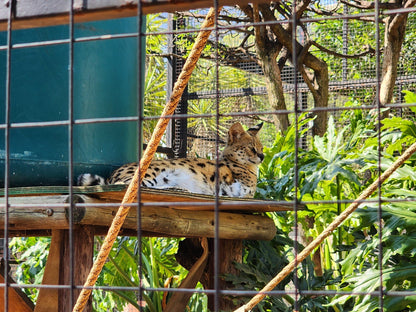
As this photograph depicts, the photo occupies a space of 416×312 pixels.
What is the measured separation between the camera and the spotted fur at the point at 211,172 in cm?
411

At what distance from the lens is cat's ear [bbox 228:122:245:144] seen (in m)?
5.29

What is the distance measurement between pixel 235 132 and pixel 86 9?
3.45 metres

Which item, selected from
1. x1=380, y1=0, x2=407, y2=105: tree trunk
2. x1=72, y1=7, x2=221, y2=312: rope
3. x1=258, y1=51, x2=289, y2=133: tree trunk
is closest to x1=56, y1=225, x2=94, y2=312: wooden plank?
x1=72, y1=7, x2=221, y2=312: rope

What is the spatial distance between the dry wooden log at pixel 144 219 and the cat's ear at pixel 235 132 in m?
0.80

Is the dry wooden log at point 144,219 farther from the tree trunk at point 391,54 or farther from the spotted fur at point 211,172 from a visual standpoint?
the tree trunk at point 391,54

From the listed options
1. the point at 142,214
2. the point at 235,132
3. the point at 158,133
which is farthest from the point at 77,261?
the point at 235,132

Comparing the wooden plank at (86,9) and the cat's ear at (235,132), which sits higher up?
the wooden plank at (86,9)

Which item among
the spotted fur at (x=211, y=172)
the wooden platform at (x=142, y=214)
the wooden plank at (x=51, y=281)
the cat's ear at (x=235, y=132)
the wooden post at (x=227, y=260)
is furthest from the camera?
the cat's ear at (x=235, y=132)

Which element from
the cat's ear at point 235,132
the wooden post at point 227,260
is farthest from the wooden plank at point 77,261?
the cat's ear at point 235,132

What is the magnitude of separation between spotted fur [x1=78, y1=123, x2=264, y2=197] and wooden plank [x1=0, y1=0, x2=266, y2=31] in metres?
1.84

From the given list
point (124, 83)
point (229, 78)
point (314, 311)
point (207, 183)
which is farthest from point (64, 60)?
point (229, 78)

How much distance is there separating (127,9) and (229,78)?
8226mm

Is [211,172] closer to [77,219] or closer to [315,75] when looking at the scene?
[77,219]

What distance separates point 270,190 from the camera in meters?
5.43
